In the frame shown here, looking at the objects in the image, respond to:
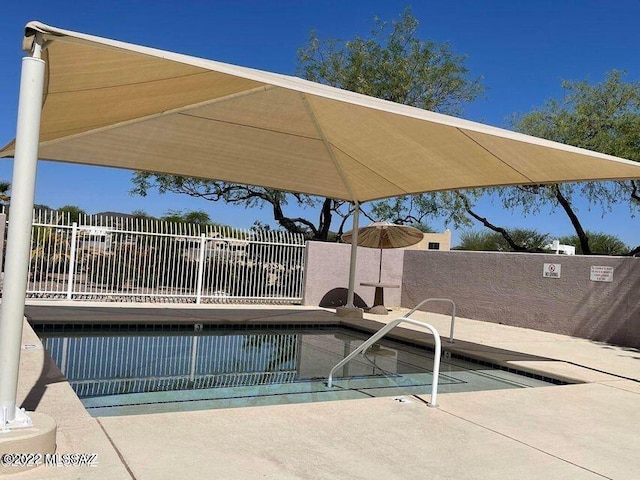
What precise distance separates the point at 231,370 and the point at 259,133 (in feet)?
12.2

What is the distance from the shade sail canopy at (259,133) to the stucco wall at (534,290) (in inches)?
154

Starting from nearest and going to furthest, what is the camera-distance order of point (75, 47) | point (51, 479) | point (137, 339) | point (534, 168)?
1. point (51, 479)
2. point (75, 47)
3. point (534, 168)
4. point (137, 339)

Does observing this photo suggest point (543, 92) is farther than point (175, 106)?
Yes

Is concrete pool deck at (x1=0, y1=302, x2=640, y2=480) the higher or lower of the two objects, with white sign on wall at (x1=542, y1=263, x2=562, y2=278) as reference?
lower

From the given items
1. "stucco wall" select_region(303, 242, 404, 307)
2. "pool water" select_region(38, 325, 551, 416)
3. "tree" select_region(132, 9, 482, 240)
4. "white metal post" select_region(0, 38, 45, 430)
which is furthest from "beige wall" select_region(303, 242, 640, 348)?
"white metal post" select_region(0, 38, 45, 430)

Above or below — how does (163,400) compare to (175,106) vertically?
below

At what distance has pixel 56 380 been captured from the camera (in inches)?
201

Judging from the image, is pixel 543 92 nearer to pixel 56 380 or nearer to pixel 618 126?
pixel 618 126

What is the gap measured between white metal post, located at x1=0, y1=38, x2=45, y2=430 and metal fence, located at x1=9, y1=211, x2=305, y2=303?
9664 millimetres

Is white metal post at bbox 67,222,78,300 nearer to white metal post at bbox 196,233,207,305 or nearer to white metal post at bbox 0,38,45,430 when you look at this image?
white metal post at bbox 196,233,207,305

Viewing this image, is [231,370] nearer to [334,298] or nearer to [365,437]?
[365,437]

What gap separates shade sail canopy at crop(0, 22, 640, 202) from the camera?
557cm

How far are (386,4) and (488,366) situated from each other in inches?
700

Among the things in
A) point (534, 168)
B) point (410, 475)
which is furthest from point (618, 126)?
point (410, 475)
